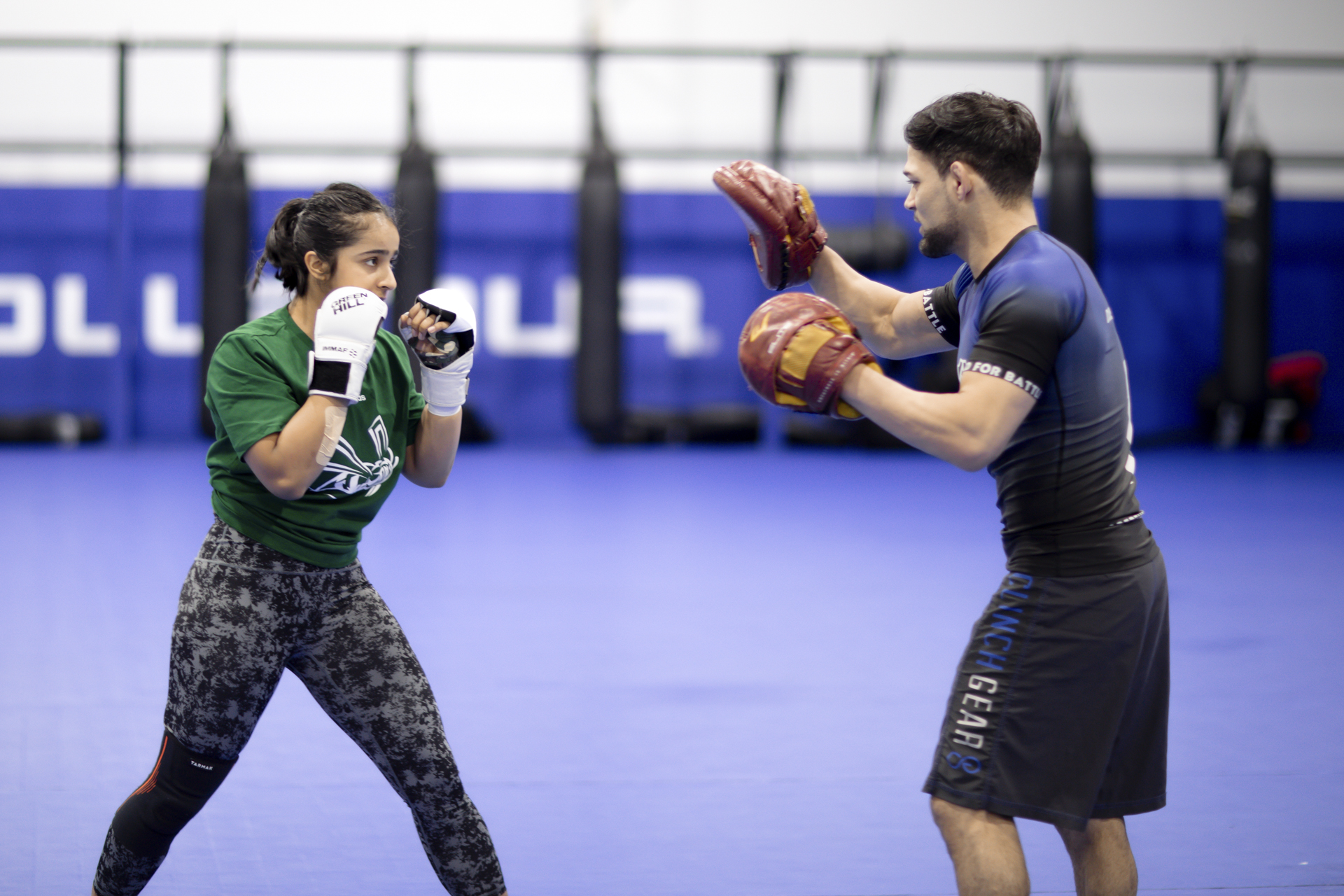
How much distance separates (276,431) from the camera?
81.8 inches

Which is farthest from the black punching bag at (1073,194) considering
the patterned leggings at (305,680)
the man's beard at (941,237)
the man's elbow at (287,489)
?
the man's elbow at (287,489)

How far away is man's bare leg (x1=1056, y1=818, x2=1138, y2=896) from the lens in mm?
2180

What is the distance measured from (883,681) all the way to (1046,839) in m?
1.19

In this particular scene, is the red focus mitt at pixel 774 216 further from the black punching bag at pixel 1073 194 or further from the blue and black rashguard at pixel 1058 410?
the black punching bag at pixel 1073 194

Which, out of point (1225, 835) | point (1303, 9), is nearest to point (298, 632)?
point (1225, 835)

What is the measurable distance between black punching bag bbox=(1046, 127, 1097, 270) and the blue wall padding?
122cm

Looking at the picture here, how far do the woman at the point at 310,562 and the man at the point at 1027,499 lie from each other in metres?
0.64

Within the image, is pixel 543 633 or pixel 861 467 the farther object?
pixel 861 467

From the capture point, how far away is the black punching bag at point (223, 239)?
406 inches

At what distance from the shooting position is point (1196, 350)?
12.2 m

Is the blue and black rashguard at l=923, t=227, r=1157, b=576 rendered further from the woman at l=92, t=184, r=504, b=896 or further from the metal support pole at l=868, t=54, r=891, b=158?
the metal support pole at l=868, t=54, r=891, b=158

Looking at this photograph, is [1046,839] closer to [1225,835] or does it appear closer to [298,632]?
[1225,835]

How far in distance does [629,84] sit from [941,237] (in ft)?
34.2

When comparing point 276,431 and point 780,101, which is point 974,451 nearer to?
point 276,431
